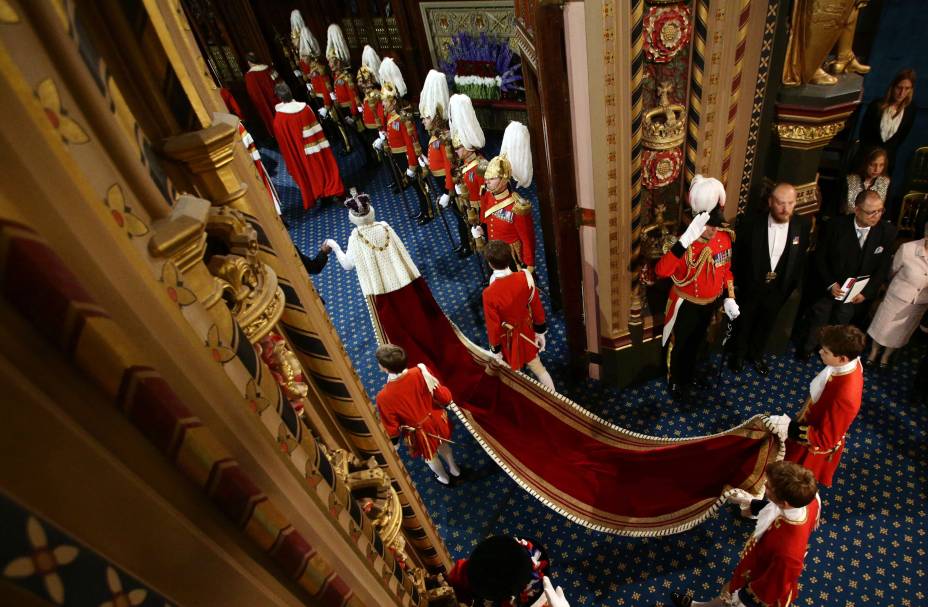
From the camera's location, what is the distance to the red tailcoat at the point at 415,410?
10.9ft

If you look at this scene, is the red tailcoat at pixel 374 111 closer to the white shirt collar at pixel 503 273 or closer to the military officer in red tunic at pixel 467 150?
the military officer in red tunic at pixel 467 150

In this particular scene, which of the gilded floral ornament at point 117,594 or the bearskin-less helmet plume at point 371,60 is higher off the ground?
the gilded floral ornament at point 117,594

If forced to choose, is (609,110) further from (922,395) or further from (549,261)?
(922,395)

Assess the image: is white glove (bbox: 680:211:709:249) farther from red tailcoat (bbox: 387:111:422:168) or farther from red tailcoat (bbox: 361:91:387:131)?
red tailcoat (bbox: 361:91:387:131)

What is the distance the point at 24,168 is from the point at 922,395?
206 inches

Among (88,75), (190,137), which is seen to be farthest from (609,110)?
(88,75)

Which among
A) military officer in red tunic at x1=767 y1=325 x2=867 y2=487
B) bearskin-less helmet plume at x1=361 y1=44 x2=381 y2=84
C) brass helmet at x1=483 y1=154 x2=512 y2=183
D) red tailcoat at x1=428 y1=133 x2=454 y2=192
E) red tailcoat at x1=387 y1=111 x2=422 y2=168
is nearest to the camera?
military officer in red tunic at x1=767 y1=325 x2=867 y2=487

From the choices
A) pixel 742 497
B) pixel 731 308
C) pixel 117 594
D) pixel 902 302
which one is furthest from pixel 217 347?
pixel 902 302

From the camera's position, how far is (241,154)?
4.41ft

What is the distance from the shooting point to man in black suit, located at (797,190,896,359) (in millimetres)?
3576

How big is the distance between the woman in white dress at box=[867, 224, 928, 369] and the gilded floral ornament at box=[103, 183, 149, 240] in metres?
4.59

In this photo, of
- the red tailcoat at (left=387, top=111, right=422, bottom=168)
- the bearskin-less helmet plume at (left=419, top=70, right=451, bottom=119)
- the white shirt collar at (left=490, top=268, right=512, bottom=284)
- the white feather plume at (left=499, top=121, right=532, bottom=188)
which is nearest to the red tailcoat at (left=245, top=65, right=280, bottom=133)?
the red tailcoat at (left=387, top=111, right=422, bottom=168)

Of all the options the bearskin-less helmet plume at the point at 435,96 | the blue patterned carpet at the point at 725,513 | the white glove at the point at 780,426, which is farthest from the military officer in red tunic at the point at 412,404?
the bearskin-less helmet plume at the point at 435,96

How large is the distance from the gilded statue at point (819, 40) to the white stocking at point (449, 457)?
3.28 metres
